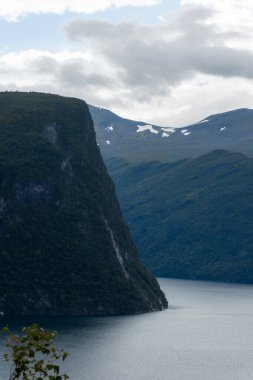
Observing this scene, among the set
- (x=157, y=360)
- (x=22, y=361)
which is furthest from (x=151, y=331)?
(x=22, y=361)

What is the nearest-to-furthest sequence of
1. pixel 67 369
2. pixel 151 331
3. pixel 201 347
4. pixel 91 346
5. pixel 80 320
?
1. pixel 67 369
2. pixel 91 346
3. pixel 201 347
4. pixel 151 331
5. pixel 80 320

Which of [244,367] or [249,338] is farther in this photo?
[249,338]

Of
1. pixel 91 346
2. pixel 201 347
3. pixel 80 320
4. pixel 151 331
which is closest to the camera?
pixel 91 346

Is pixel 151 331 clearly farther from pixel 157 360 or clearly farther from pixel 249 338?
pixel 157 360

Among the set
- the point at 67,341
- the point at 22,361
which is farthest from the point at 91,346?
the point at 22,361

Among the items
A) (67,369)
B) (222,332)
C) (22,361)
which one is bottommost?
(222,332)

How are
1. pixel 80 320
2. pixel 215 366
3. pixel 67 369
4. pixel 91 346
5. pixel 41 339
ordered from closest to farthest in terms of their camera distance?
pixel 41 339, pixel 67 369, pixel 215 366, pixel 91 346, pixel 80 320

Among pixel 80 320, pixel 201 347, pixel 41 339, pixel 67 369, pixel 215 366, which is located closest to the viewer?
pixel 41 339

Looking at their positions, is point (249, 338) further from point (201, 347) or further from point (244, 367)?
point (244, 367)

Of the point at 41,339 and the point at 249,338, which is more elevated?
the point at 41,339
